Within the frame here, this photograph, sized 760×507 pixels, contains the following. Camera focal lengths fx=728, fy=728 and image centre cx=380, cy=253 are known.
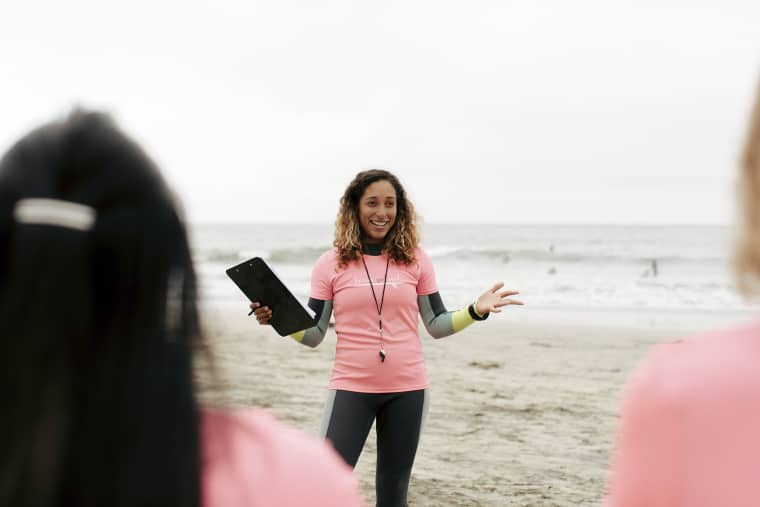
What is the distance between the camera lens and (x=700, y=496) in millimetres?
950

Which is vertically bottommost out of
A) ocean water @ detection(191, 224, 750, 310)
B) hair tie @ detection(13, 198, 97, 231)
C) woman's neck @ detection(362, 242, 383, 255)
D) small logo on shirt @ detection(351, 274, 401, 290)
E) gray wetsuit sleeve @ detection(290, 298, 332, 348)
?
ocean water @ detection(191, 224, 750, 310)

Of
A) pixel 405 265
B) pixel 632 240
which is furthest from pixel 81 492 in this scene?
pixel 632 240

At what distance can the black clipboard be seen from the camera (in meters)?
4.01

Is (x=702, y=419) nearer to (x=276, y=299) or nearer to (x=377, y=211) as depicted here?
(x=276, y=299)

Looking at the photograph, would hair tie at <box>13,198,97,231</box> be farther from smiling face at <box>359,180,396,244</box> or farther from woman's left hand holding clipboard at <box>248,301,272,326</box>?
smiling face at <box>359,180,396,244</box>

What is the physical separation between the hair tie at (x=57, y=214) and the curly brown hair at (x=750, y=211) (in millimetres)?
844

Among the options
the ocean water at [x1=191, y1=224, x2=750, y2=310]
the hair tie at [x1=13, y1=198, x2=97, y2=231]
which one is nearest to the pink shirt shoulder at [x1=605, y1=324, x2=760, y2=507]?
the hair tie at [x1=13, y1=198, x2=97, y2=231]

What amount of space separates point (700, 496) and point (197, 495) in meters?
0.65

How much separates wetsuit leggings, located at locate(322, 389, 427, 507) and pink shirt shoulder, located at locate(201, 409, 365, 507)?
2926mm

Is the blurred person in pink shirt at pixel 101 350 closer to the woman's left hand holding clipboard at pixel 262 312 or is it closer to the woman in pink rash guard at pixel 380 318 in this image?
the woman in pink rash guard at pixel 380 318

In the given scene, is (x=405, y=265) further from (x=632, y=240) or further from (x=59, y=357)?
(x=632, y=240)

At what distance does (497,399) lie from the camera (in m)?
8.04

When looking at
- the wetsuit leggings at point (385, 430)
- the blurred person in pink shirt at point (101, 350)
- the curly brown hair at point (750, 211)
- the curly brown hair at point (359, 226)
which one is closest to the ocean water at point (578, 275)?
the curly brown hair at point (359, 226)

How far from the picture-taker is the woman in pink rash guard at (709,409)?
919mm
